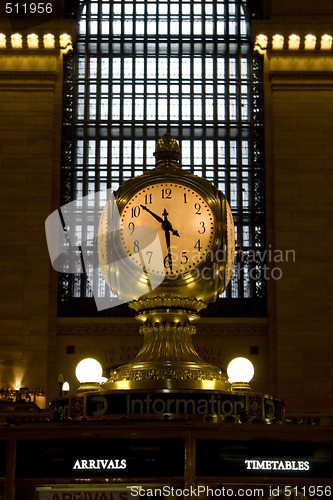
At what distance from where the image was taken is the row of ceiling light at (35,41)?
113 ft

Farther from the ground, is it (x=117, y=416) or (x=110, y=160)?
(x=110, y=160)

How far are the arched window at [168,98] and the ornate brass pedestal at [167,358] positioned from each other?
3043 cm

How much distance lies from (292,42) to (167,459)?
110ft

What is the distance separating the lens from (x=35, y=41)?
34750 millimetres

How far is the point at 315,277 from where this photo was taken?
32.7 meters

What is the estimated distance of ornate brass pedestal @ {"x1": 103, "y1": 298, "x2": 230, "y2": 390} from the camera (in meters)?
3.09

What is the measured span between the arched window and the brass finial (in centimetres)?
3001

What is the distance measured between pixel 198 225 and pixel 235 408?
734mm

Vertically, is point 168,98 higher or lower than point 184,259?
higher

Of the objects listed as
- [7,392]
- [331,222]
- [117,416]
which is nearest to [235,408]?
[117,416]

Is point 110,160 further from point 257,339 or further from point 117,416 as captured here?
point 117,416

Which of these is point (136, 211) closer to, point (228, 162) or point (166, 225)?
point (166, 225)

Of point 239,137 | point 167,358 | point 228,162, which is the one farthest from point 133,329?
point 167,358

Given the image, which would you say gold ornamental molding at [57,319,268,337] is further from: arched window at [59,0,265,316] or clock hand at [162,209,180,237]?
clock hand at [162,209,180,237]
